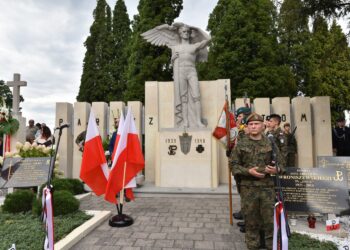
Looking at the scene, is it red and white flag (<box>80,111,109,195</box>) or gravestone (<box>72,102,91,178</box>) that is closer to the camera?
red and white flag (<box>80,111,109,195</box>)

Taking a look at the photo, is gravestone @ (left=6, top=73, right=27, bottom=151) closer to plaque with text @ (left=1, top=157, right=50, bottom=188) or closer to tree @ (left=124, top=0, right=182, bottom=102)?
plaque with text @ (left=1, top=157, right=50, bottom=188)

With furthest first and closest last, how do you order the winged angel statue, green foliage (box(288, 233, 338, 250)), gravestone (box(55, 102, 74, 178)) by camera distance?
1. gravestone (box(55, 102, 74, 178))
2. the winged angel statue
3. green foliage (box(288, 233, 338, 250))

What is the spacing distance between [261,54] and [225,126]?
47.0 feet

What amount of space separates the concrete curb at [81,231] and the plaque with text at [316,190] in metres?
3.07

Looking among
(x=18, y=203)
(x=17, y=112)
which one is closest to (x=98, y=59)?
(x=17, y=112)

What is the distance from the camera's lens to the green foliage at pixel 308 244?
3416 millimetres

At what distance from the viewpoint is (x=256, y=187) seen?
11.7ft

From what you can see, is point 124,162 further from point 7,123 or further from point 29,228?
point 7,123

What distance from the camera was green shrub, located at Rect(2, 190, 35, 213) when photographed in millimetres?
4980

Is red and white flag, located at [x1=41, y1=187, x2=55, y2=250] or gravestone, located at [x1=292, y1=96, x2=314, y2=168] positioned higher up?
gravestone, located at [x1=292, y1=96, x2=314, y2=168]

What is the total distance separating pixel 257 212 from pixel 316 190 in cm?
133

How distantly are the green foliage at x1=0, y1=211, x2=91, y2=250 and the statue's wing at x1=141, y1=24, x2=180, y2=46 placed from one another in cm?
584

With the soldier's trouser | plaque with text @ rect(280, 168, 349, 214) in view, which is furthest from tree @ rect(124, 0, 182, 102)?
the soldier's trouser

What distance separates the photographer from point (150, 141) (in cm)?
907
